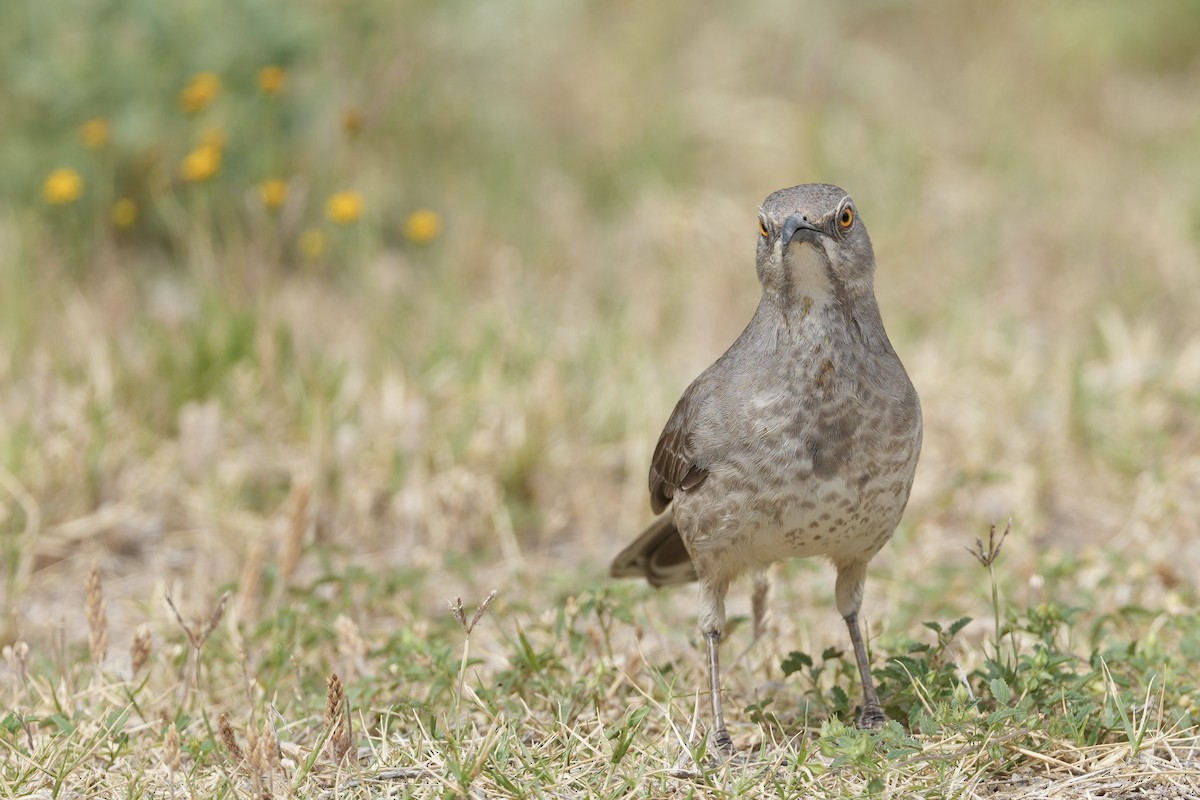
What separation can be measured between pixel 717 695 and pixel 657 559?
0.69 metres

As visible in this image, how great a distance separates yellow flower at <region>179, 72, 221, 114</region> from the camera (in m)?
6.29

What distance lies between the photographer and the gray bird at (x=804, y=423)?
11.8ft

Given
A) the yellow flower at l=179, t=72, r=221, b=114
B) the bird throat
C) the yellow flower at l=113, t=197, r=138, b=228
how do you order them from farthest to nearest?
the yellow flower at l=113, t=197, r=138, b=228
the yellow flower at l=179, t=72, r=221, b=114
the bird throat

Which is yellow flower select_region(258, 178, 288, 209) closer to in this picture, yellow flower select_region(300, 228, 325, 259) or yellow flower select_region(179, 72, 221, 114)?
yellow flower select_region(300, 228, 325, 259)

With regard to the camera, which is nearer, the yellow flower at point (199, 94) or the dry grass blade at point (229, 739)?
the dry grass blade at point (229, 739)

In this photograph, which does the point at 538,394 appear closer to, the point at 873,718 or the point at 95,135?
the point at 95,135

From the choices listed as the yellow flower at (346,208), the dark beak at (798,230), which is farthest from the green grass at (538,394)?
the dark beak at (798,230)

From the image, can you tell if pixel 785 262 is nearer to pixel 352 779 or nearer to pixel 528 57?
pixel 352 779

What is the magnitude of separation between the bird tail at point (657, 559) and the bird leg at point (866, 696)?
61 centimetres

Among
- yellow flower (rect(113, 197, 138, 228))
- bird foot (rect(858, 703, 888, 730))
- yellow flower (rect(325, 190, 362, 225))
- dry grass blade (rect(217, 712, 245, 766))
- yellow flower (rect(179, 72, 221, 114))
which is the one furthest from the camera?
yellow flower (rect(113, 197, 138, 228))

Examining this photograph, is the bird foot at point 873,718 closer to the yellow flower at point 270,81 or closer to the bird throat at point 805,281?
the bird throat at point 805,281

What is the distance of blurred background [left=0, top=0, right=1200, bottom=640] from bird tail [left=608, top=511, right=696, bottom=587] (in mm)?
519

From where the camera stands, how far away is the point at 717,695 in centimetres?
382

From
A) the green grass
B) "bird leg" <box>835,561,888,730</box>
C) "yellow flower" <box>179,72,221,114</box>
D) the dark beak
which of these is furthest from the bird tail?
"yellow flower" <box>179,72,221,114</box>
